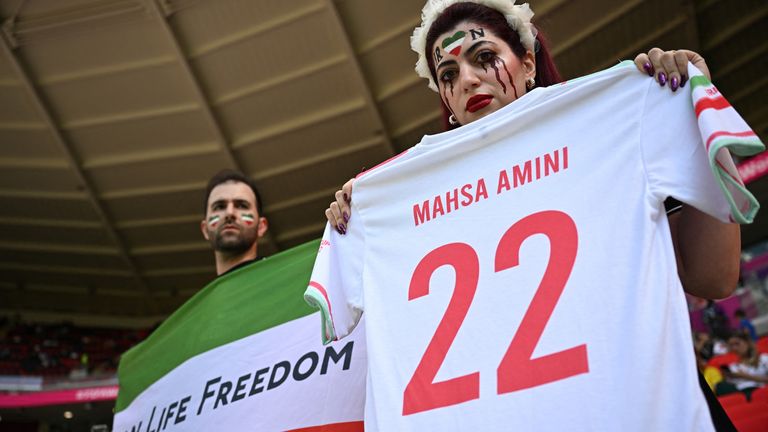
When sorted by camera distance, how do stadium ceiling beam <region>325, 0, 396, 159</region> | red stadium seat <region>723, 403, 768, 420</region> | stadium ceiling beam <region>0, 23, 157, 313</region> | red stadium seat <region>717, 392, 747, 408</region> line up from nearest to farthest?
1. red stadium seat <region>723, 403, 768, 420</region>
2. red stadium seat <region>717, 392, 747, 408</region>
3. stadium ceiling beam <region>325, 0, 396, 159</region>
4. stadium ceiling beam <region>0, 23, 157, 313</region>

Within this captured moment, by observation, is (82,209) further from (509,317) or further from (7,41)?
(509,317)

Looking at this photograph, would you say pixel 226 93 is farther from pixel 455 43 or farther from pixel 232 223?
pixel 455 43

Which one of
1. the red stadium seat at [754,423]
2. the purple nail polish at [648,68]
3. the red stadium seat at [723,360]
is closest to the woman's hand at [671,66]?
the purple nail polish at [648,68]

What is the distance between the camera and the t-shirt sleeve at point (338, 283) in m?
1.78

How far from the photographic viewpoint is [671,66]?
59.4 inches

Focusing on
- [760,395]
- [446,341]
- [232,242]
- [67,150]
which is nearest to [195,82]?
[67,150]

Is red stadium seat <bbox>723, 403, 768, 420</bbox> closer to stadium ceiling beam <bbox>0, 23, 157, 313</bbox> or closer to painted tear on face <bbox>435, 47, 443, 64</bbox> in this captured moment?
painted tear on face <bbox>435, 47, 443, 64</bbox>

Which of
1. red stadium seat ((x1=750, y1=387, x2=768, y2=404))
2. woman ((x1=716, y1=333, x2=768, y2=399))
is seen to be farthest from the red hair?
woman ((x1=716, y1=333, x2=768, y2=399))

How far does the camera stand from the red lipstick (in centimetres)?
183

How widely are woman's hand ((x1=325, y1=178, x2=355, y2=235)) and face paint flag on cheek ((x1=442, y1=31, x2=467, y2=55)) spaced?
1.46 ft

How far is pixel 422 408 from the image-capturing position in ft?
5.08

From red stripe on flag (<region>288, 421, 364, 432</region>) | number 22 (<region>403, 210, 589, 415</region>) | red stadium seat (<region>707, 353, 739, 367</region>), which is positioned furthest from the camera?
red stadium seat (<region>707, 353, 739, 367</region>)

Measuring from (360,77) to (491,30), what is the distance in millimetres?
9246

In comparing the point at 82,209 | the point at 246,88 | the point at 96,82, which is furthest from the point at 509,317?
the point at 82,209
